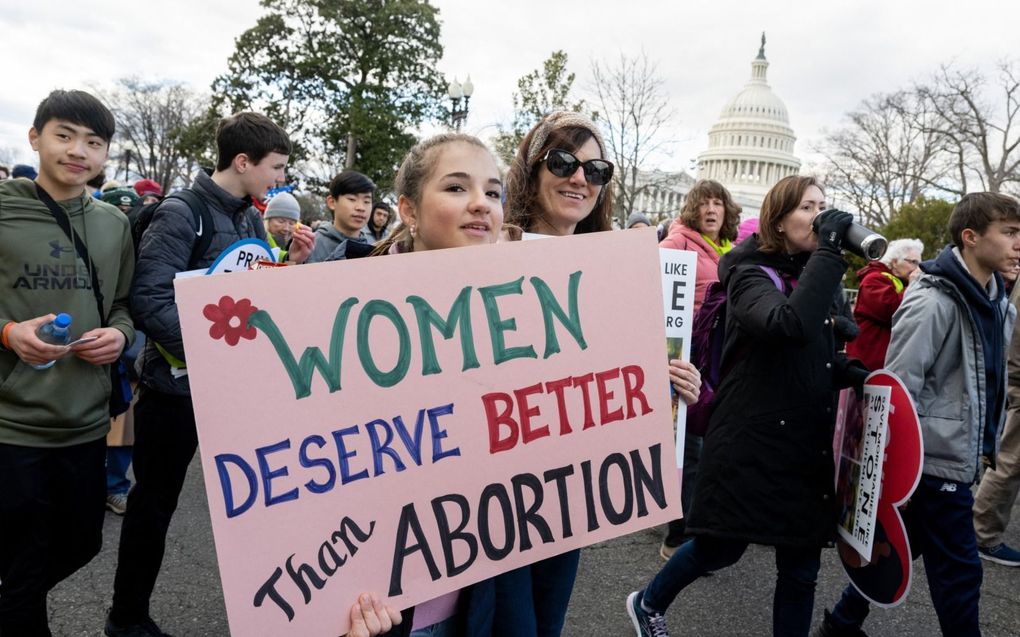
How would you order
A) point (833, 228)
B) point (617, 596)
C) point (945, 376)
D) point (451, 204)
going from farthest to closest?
point (617, 596) → point (945, 376) → point (833, 228) → point (451, 204)

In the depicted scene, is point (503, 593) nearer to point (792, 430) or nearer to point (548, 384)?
point (548, 384)

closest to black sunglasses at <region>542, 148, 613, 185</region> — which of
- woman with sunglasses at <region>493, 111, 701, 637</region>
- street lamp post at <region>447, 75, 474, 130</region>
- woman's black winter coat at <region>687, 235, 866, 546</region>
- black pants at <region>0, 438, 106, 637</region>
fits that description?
woman with sunglasses at <region>493, 111, 701, 637</region>

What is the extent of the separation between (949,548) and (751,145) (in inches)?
3303

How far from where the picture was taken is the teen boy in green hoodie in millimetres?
2018

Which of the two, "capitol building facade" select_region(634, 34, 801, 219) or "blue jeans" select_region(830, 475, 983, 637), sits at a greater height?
"capitol building facade" select_region(634, 34, 801, 219)

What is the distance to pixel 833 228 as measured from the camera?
2312 millimetres

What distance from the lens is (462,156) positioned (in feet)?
5.32

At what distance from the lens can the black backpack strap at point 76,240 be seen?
6.90ft

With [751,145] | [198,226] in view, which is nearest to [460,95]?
[198,226]

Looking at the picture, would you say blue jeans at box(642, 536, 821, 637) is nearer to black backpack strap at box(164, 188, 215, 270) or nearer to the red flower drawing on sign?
the red flower drawing on sign

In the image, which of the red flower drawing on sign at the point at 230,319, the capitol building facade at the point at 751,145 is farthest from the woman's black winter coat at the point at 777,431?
the capitol building facade at the point at 751,145

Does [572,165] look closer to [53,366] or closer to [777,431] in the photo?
[777,431]

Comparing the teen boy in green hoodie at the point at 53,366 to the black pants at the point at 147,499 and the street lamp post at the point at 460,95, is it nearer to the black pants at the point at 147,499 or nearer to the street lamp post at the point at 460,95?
the black pants at the point at 147,499

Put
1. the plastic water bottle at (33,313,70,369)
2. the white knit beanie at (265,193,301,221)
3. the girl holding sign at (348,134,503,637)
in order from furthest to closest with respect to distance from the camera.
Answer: the white knit beanie at (265,193,301,221), the plastic water bottle at (33,313,70,369), the girl holding sign at (348,134,503,637)
